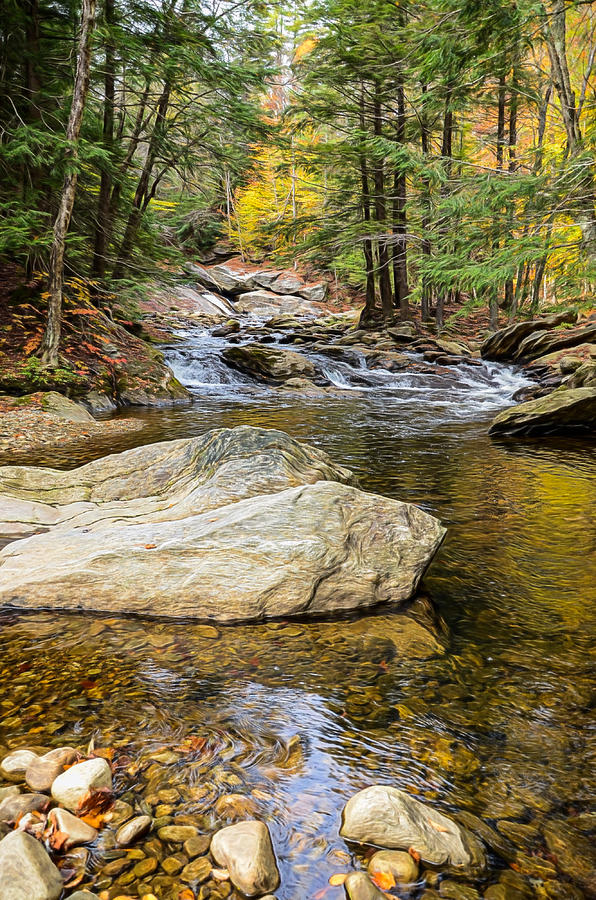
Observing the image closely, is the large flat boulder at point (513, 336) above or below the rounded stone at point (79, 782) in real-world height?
above

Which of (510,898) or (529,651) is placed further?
(529,651)

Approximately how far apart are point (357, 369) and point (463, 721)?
48.5ft

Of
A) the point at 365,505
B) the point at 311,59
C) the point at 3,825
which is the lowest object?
the point at 3,825

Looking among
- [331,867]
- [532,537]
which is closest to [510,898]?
[331,867]

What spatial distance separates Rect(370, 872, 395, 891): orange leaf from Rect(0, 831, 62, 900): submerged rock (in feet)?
2.92

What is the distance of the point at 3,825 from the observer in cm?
152

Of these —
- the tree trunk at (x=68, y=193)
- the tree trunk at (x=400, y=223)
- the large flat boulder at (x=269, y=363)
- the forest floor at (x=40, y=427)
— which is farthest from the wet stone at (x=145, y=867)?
the tree trunk at (x=400, y=223)

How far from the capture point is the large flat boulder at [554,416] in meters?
8.41

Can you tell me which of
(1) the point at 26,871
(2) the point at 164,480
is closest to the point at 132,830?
(1) the point at 26,871

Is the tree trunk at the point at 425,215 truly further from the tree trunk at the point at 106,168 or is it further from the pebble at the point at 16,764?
the pebble at the point at 16,764

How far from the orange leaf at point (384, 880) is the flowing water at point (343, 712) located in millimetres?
57

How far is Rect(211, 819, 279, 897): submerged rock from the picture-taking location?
4.69 feet

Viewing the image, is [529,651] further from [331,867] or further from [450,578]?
[331,867]

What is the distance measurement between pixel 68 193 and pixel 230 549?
9593 mm
